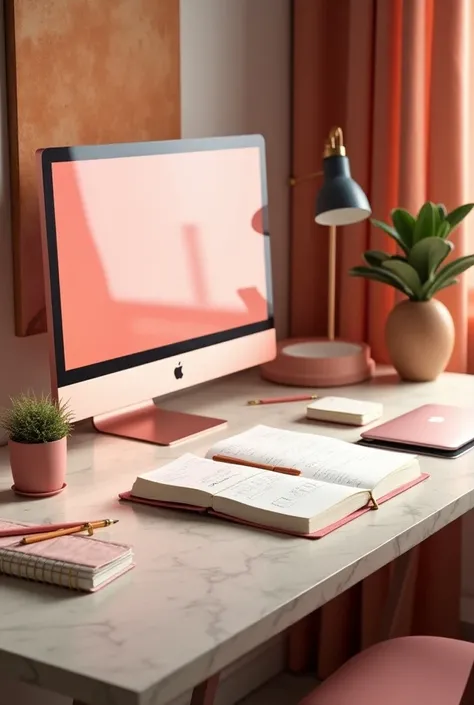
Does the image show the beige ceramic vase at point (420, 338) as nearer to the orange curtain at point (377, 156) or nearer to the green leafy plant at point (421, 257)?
the green leafy plant at point (421, 257)

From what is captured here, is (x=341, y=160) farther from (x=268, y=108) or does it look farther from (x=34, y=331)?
(x=34, y=331)

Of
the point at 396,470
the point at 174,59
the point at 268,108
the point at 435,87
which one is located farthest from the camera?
the point at 268,108

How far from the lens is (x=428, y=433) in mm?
1824

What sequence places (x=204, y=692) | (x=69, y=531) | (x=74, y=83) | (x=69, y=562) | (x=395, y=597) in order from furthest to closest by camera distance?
(x=395, y=597), (x=74, y=83), (x=204, y=692), (x=69, y=531), (x=69, y=562)

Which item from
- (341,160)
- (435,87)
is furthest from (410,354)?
(435,87)

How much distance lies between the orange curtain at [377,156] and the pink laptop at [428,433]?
1.59 feet

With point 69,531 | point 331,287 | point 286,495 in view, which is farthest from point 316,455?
point 331,287

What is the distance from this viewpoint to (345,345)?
2359 mm

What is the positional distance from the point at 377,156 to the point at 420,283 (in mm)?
335

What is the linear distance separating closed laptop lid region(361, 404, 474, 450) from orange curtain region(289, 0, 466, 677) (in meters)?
0.46

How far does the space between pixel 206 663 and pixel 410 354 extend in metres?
1.22

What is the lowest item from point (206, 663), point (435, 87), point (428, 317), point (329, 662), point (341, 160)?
point (329, 662)

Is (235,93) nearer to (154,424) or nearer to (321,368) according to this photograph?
(321,368)

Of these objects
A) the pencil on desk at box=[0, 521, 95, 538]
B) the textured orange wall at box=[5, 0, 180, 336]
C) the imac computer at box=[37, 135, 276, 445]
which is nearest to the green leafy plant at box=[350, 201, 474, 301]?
the imac computer at box=[37, 135, 276, 445]
